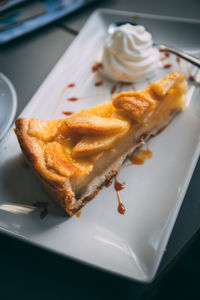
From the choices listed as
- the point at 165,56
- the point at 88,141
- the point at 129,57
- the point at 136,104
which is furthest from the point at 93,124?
the point at 165,56

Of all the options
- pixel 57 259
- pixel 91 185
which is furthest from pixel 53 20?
pixel 57 259

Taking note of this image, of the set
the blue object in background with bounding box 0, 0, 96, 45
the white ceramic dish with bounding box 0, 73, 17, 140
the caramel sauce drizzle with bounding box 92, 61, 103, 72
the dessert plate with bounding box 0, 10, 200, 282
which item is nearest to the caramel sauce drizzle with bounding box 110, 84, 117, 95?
the dessert plate with bounding box 0, 10, 200, 282

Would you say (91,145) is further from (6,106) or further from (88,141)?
(6,106)

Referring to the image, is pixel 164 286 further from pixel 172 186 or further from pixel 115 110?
pixel 115 110

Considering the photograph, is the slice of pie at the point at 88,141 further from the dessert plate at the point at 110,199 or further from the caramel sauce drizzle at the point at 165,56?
the caramel sauce drizzle at the point at 165,56

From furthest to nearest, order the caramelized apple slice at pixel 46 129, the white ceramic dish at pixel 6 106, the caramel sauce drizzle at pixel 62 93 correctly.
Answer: the caramel sauce drizzle at pixel 62 93 < the white ceramic dish at pixel 6 106 < the caramelized apple slice at pixel 46 129

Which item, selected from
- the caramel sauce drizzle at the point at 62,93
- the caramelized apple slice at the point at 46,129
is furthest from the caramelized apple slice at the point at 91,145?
the caramel sauce drizzle at the point at 62,93
